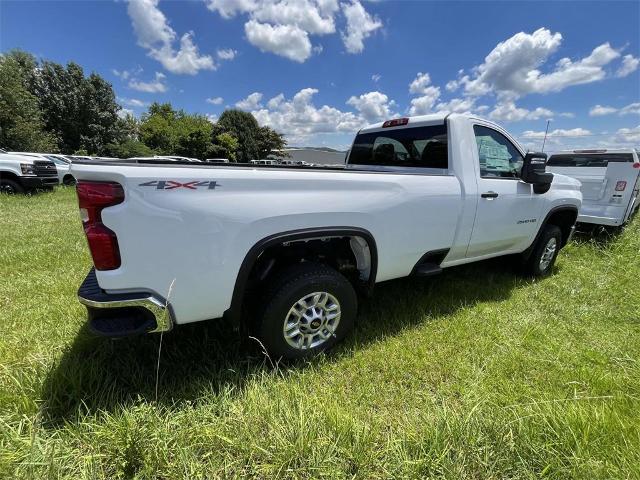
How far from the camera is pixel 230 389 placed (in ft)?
7.54

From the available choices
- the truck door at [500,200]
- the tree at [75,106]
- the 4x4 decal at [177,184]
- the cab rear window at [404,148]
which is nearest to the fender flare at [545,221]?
the truck door at [500,200]

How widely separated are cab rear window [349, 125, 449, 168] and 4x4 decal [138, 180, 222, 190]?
7.26 ft

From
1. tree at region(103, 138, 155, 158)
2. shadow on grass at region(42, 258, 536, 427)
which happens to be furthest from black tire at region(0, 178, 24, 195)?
tree at region(103, 138, 155, 158)

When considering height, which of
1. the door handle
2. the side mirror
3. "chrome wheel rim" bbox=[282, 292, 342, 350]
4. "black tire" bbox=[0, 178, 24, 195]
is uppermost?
the side mirror

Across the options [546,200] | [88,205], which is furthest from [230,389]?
[546,200]

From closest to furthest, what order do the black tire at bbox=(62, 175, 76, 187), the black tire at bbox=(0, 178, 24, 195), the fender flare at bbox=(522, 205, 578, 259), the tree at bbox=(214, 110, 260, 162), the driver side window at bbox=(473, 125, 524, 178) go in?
the driver side window at bbox=(473, 125, 524, 178) < the fender flare at bbox=(522, 205, 578, 259) < the black tire at bbox=(0, 178, 24, 195) < the black tire at bbox=(62, 175, 76, 187) < the tree at bbox=(214, 110, 260, 162)

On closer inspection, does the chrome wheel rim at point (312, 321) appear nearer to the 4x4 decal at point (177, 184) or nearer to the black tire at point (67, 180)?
the 4x4 decal at point (177, 184)

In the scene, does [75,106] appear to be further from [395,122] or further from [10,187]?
[395,122]

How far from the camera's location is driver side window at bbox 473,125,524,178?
3.40m

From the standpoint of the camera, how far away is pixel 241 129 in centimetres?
4956

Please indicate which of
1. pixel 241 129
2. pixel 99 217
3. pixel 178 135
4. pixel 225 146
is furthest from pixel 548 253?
pixel 178 135

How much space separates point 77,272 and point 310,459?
3814mm

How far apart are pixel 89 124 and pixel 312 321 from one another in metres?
43.3

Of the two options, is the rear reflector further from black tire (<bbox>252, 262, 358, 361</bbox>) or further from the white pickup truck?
black tire (<bbox>252, 262, 358, 361</bbox>)
